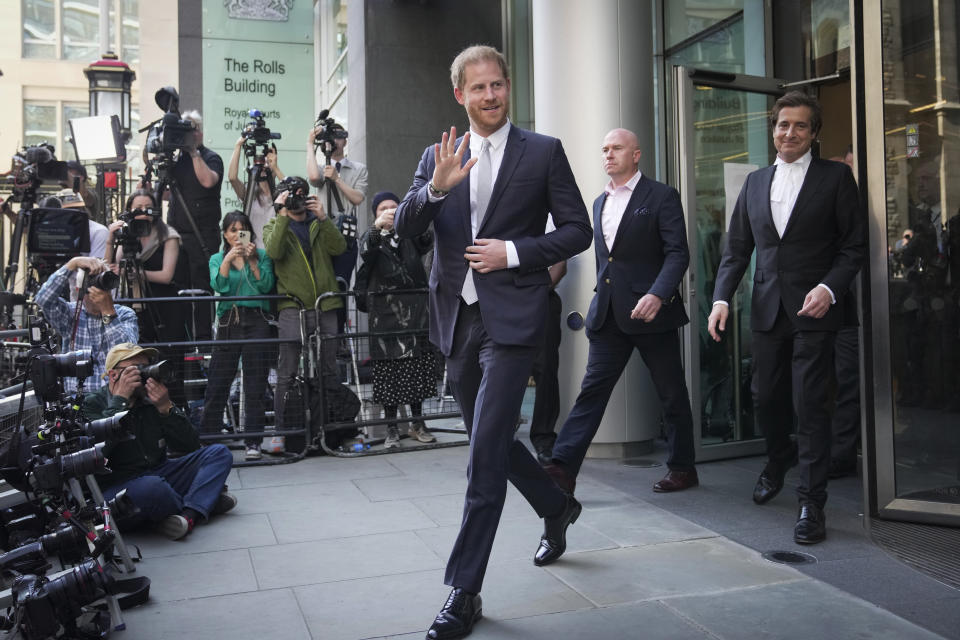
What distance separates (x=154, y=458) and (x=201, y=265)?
11.0 feet

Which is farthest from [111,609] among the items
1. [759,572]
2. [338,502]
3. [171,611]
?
[759,572]

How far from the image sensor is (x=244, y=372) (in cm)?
699

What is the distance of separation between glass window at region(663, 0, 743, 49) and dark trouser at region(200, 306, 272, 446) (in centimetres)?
389

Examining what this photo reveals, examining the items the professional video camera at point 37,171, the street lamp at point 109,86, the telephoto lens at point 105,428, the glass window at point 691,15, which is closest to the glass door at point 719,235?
the glass window at point 691,15

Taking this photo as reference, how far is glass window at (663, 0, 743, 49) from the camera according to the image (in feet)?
23.8

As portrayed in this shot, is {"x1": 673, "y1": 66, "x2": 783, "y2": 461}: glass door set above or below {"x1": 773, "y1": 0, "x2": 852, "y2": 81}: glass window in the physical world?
below

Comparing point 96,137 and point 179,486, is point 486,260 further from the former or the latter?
point 96,137

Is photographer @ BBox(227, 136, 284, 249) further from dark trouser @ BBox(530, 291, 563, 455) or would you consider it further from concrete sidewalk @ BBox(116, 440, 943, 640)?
concrete sidewalk @ BBox(116, 440, 943, 640)

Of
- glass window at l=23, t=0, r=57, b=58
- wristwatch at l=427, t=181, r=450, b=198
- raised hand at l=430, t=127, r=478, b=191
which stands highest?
glass window at l=23, t=0, r=57, b=58

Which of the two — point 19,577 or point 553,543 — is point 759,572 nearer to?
point 553,543

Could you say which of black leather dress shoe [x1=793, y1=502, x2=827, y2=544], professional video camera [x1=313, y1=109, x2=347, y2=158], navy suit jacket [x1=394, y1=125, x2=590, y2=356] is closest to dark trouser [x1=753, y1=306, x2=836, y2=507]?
black leather dress shoe [x1=793, y1=502, x2=827, y2=544]

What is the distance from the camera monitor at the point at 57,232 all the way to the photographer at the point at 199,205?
2000 mm

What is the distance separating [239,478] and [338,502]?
3.67 ft

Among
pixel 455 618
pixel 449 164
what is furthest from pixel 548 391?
pixel 449 164
